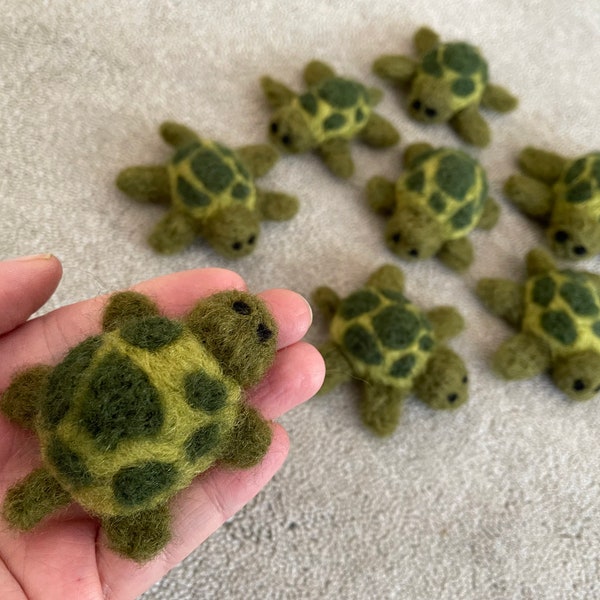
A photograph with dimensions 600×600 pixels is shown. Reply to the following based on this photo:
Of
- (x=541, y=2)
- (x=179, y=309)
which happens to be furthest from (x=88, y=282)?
(x=541, y=2)

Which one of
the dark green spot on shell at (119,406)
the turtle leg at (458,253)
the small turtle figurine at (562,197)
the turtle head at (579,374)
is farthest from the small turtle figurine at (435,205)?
the dark green spot on shell at (119,406)

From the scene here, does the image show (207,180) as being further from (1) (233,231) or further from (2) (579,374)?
(2) (579,374)

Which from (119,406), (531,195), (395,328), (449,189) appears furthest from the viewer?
(531,195)

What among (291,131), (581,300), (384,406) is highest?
(291,131)

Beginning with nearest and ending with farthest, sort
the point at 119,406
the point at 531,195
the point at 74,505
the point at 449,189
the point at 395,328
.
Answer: the point at 119,406 → the point at 74,505 → the point at 395,328 → the point at 449,189 → the point at 531,195

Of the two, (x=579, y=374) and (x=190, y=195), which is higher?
(x=190, y=195)

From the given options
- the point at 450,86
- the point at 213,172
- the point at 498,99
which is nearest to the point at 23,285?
the point at 213,172

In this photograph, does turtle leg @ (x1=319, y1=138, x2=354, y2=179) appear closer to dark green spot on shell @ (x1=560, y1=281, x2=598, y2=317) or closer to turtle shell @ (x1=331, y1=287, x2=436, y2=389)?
turtle shell @ (x1=331, y1=287, x2=436, y2=389)

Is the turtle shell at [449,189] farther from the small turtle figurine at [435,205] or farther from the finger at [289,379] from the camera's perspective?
the finger at [289,379]
